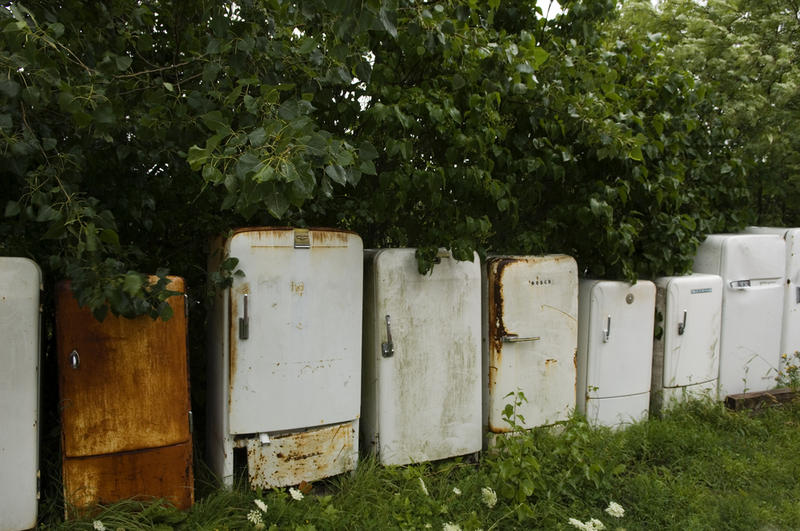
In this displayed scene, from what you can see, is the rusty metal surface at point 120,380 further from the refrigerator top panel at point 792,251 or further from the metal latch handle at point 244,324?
the refrigerator top panel at point 792,251

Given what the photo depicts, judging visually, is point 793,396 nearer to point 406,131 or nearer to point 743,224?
point 743,224

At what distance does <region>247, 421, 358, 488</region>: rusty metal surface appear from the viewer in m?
2.88

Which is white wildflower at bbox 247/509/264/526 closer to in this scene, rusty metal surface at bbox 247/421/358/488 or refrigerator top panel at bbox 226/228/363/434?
rusty metal surface at bbox 247/421/358/488

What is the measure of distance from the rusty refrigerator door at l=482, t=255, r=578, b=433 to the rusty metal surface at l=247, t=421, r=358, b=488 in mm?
945

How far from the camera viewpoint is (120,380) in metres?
2.58

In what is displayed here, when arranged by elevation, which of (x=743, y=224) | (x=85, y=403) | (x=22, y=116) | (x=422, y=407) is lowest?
(x=422, y=407)

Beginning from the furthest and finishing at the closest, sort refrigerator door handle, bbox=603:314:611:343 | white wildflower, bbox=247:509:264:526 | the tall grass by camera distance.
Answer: refrigerator door handle, bbox=603:314:611:343
the tall grass
white wildflower, bbox=247:509:264:526

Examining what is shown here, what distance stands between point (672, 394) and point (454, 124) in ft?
8.62

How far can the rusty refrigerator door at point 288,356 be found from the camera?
281 centimetres

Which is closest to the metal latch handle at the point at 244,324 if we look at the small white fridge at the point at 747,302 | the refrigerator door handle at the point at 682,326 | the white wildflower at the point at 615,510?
the white wildflower at the point at 615,510

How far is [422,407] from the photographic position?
3.31m

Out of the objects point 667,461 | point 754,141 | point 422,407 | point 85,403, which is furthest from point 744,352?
point 85,403

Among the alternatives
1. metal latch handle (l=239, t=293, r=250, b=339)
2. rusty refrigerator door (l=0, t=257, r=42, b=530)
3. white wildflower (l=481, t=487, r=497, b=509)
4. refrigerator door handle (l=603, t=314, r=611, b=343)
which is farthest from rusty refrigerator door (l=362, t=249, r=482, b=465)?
rusty refrigerator door (l=0, t=257, r=42, b=530)

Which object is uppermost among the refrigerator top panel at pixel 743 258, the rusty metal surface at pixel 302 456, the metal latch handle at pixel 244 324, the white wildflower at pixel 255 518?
the refrigerator top panel at pixel 743 258
